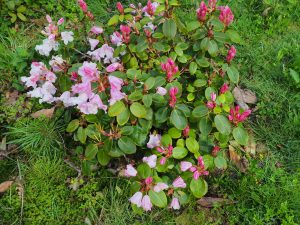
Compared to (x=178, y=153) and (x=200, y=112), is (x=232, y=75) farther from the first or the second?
(x=178, y=153)

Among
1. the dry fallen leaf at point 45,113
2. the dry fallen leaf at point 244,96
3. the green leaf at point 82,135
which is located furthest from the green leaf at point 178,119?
the dry fallen leaf at point 45,113

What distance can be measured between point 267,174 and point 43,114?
1.69m

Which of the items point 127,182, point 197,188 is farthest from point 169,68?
point 127,182

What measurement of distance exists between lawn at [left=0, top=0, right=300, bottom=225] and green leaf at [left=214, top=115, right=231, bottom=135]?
0.54 meters

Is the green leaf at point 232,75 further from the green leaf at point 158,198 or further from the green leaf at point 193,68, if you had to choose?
the green leaf at point 158,198

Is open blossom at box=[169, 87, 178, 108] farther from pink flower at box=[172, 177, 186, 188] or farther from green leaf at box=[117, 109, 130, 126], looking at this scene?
pink flower at box=[172, 177, 186, 188]

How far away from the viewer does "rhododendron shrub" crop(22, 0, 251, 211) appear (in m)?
2.15

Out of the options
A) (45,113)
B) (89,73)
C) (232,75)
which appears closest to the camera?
(89,73)

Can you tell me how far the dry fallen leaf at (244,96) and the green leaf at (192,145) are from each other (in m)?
0.78

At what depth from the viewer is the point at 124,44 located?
2.45 metres

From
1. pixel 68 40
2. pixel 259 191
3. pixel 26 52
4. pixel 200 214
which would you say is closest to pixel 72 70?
pixel 68 40

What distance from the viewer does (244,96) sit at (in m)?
3.01

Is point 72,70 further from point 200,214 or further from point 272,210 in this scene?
point 272,210

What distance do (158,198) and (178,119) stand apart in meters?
0.47
